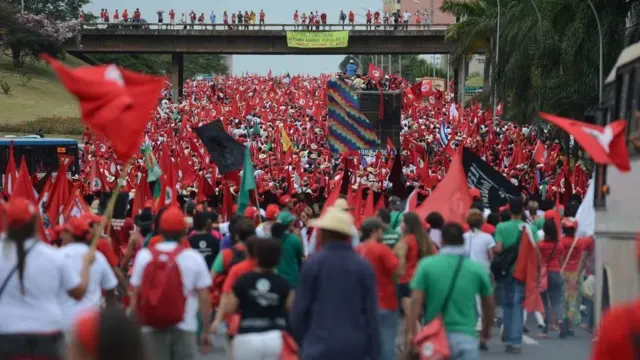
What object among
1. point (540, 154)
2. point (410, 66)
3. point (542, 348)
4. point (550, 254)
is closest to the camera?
point (542, 348)

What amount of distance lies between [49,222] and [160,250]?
9.05 metres

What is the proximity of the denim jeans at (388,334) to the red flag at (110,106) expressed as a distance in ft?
8.20

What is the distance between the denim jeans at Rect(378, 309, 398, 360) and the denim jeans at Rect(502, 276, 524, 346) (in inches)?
118

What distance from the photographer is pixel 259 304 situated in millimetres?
8117

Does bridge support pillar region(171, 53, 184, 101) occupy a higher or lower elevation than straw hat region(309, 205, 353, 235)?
lower

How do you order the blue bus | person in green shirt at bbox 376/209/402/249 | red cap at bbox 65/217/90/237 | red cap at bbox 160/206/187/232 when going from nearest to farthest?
red cap at bbox 160/206/187/232 → red cap at bbox 65/217/90/237 → person in green shirt at bbox 376/209/402/249 → the blue bus

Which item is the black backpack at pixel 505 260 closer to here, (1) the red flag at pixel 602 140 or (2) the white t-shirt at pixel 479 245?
(2) the white t-shirt at pixel 479 245

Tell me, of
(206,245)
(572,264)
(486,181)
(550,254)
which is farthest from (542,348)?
(486,181)

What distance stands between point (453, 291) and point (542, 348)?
5.84 metres

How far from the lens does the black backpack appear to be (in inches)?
537

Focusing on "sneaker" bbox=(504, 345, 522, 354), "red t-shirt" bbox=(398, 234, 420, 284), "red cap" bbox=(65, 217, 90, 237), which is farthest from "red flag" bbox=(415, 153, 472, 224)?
"red cap" bbox=(65, 217, 90, 237)

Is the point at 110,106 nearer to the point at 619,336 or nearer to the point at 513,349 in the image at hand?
the point at 619,336

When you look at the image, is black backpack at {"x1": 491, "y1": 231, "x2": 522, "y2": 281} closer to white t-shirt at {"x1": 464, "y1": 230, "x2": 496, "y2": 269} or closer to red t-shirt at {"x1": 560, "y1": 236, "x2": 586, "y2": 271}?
white t-shirt at {"x1": 464, "y1": 230, "x2": 496, "y2": 269}

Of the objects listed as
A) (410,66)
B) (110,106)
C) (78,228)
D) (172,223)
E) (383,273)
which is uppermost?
(110,106)
